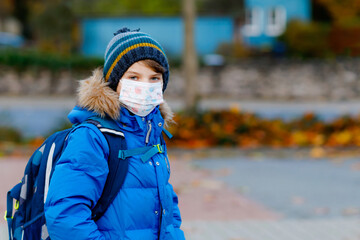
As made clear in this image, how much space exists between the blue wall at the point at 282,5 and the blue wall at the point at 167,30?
89.4 inches

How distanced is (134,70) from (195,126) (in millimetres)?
9363

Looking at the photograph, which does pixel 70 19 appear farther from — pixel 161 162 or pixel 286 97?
pixel 161 162

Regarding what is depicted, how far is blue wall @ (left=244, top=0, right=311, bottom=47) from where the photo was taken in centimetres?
3503

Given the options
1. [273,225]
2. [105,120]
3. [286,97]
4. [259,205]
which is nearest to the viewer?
[105,120]

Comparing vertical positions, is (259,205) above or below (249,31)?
below

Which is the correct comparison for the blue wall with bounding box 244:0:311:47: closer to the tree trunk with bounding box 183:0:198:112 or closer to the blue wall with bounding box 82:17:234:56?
the blue wall with bounding box 82:17:234:56

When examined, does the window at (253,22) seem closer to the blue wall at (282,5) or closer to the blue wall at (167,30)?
the blue wall at (282,5)

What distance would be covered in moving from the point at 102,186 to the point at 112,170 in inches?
3.0

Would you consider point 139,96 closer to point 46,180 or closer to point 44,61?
point 46,180

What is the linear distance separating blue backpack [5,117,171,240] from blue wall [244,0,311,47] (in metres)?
32.8

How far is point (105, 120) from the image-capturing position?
2424 mm

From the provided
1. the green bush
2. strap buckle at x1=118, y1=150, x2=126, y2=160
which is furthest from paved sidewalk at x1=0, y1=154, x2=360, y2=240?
the green bush

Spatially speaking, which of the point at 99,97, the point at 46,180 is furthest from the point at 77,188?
the point at 99,97

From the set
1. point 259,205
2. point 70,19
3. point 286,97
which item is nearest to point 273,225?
point 259,205
